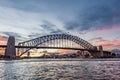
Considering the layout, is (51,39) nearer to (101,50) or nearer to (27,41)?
(27,41)

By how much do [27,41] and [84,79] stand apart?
12116cm

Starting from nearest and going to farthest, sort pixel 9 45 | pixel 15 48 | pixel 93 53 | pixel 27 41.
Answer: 1. pixel 9 45
2. pixel 15 48
3. pixel 27 41
4. pixel 93 53

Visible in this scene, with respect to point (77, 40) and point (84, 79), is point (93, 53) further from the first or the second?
point (84, 79)

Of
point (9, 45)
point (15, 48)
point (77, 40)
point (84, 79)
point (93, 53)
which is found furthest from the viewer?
point (93, 53)

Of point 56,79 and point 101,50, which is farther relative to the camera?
point 101,50

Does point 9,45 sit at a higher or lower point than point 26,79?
higher

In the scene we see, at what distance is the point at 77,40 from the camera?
15250 cm

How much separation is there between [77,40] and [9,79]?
12891 cm

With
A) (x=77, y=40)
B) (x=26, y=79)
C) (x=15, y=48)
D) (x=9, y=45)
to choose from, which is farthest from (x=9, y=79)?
(x=77, y=40)

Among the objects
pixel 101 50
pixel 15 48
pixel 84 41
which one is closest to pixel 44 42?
pixel 15 48

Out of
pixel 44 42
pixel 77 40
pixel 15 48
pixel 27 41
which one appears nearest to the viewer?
pixel 15 48

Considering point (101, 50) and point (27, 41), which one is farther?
point (101, 50)

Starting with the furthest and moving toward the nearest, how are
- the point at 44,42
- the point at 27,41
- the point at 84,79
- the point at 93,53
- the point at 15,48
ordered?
the point at 93,53
the point at 27,41
the point at 44,42
the point at 15,48
the point at 84,79

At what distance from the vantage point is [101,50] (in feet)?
544
